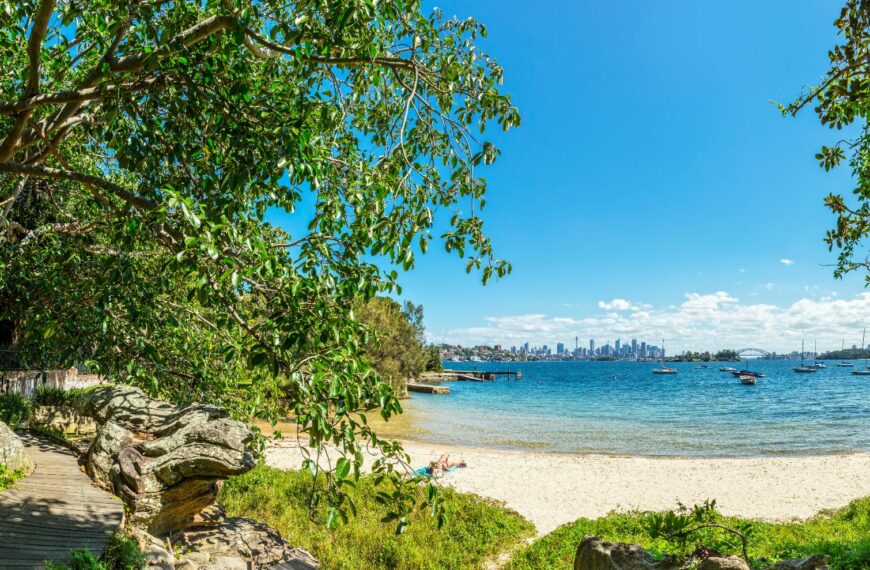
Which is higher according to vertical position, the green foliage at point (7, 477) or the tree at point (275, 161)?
the tree at point (275, 161)

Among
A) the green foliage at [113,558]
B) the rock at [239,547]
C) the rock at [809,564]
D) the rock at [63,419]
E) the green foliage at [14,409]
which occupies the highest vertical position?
the rock at [809,564]

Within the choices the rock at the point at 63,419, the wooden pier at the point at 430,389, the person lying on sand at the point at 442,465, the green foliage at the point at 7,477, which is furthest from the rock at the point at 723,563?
the wooden pier at the point at 430,389

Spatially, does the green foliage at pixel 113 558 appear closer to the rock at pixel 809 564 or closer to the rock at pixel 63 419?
the rock at pixel 809 564

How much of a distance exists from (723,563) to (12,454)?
9302 millimetres

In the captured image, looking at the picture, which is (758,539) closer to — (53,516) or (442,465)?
(442,465)

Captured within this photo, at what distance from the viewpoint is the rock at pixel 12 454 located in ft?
23.3

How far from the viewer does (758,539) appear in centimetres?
1015

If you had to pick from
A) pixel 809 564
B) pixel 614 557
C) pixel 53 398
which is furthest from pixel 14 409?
pixel 809 564

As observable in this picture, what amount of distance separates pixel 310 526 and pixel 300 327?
9.47 metres

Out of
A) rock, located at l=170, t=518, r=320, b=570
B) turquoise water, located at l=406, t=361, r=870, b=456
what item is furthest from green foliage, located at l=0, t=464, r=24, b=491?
turquoise water, located at l=406, t=361, r=870, b=456

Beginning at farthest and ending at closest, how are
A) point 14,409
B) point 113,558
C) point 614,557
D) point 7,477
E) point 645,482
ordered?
point 645,482 < point 14,409 < point 7,477 < point 614,557 < point 113,558

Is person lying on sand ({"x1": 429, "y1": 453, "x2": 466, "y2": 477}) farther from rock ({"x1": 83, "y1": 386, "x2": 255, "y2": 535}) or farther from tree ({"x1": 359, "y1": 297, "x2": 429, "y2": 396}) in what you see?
tree ({"x1": 359, "y1": 297, "x2": 429, "y2": 396})

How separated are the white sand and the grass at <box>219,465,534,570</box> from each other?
1682mm

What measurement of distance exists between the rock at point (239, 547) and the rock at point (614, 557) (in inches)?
202
